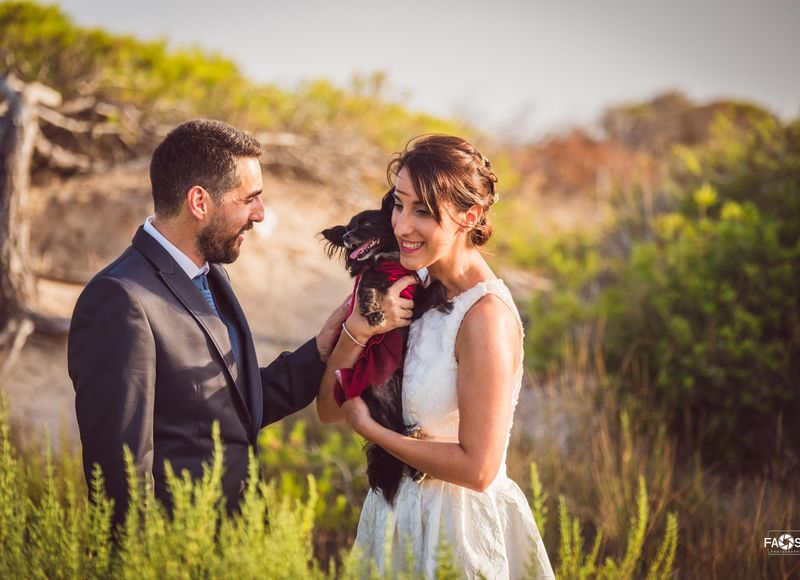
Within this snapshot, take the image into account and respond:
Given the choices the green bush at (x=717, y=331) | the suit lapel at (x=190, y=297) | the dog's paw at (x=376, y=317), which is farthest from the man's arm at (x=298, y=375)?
the green bush at (x=717, y=331)

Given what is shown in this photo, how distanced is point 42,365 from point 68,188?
9.01ft

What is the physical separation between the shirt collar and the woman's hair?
94 cm

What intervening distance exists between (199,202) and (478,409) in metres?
1.40

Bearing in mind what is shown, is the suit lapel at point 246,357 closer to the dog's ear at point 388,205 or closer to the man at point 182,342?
the man at point 182,342

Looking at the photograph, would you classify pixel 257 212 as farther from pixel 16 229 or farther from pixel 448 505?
pixel 16 229

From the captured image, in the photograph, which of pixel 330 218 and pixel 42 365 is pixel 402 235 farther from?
pixel 330 218

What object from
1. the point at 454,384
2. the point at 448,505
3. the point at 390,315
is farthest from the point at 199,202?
the point at 448,505

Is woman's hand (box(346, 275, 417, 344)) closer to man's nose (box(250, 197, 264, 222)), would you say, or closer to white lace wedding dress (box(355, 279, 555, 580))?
white lace wedding dress (box(355, 279, 555, 580))

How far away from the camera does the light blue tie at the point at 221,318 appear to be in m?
2.78

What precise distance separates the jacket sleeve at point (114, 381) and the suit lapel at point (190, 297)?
0.21m

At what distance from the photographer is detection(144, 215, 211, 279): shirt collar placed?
2666 mm

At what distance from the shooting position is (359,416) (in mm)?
2496

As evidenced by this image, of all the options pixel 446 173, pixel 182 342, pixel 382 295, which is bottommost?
pixel 182 342

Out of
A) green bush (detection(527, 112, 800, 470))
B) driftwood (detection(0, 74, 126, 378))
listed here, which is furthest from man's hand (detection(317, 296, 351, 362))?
driftwood (detection(0, 74, 126, 378))
